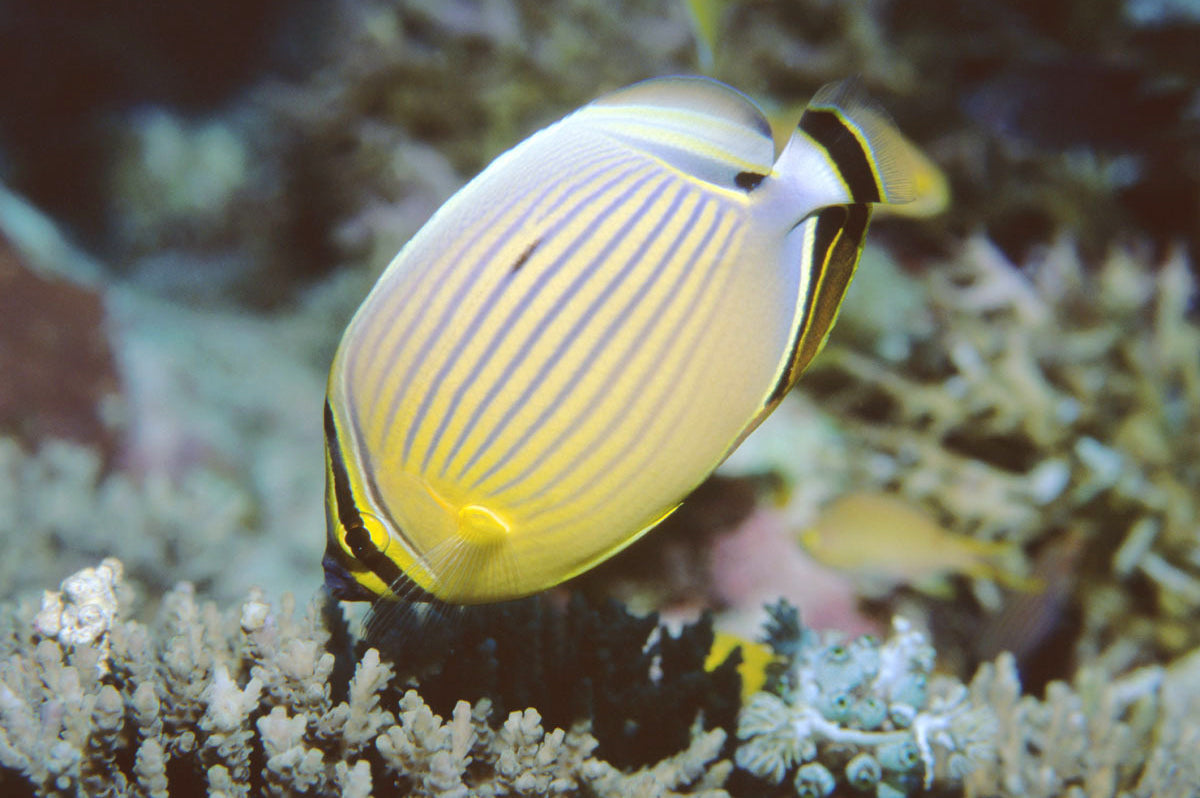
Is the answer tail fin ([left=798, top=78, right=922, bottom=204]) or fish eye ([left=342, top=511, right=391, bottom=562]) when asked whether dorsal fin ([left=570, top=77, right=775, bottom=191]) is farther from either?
fish eye ([left=342, top=511, right=391, bottom=562])

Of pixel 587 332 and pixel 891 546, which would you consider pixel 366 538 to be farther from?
pixel 891 546

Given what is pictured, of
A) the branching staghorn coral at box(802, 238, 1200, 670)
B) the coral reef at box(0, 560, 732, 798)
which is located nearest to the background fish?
the branching staghorn coral at box(802, 238, 1200, 670)

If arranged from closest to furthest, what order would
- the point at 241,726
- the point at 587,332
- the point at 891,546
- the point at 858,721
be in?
1. the point at 587,332
2. the point at 241,726
3. the point at 858,721
4. the point at 891,546

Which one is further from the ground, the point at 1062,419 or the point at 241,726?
the point at 241,726

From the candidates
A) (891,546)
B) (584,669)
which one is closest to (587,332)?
(584,669)

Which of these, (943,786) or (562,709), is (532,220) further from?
(943,786)

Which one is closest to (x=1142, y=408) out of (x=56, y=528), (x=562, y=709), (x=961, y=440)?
(x=961, y=440)

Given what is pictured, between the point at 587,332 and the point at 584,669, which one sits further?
the point at 584,669
